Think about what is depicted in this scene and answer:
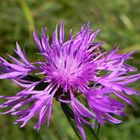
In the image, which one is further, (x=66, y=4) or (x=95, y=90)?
(x=66, y=4)

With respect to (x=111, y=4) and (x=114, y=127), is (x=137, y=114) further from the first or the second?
(x=111, y=4)

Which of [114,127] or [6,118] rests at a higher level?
[6,118]

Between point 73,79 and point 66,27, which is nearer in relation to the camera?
point 73,79

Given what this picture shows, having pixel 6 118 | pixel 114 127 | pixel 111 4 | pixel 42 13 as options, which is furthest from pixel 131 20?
pixel 6 118

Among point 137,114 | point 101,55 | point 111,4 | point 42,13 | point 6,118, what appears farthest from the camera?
point 111,4

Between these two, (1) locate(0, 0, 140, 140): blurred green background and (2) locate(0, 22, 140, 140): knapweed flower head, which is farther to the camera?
(1) locate(0, 0, 140, 140): blurred green background
